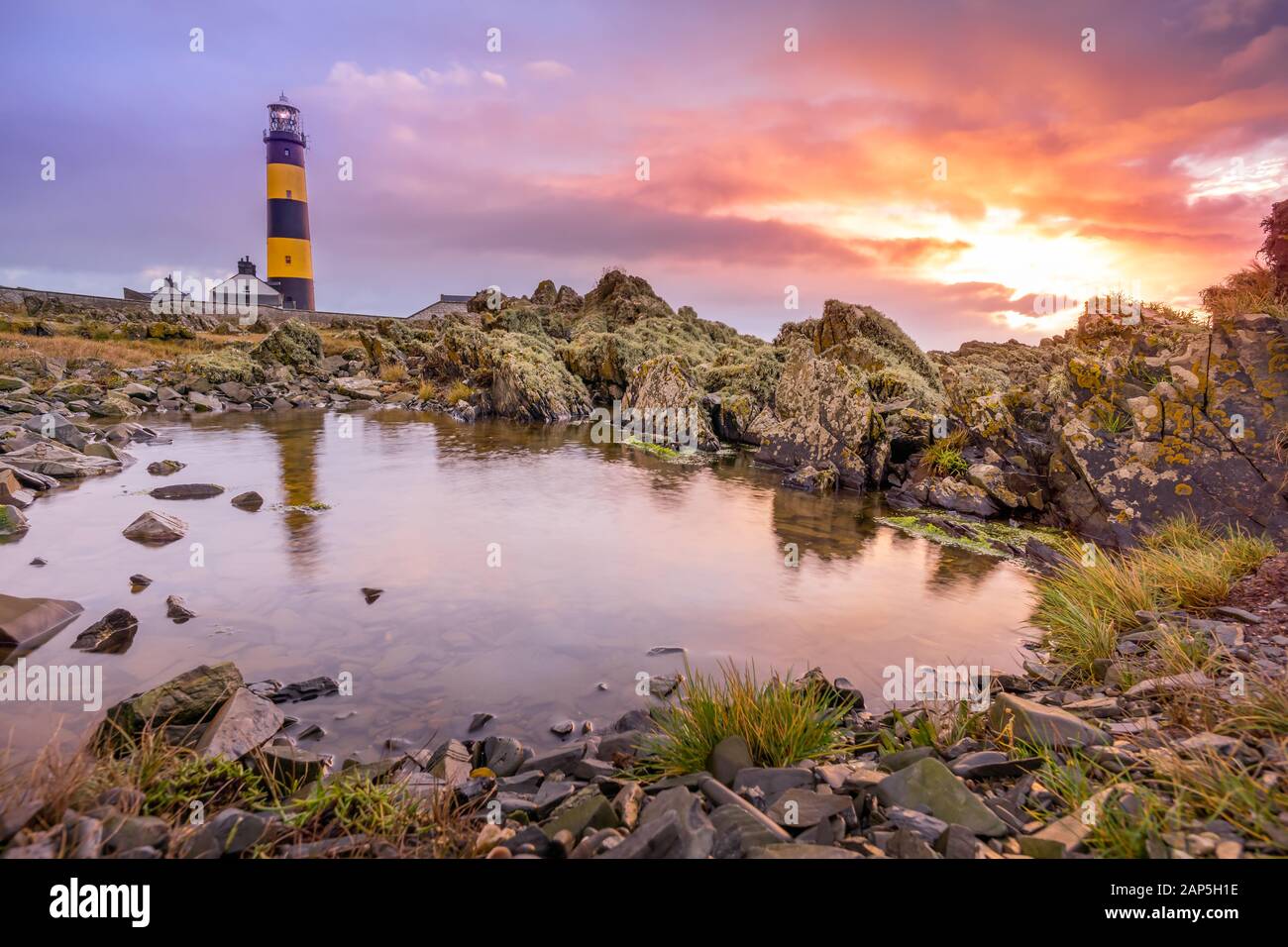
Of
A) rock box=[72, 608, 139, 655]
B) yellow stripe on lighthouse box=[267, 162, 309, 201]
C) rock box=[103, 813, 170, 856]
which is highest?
yellow stripe on lighthouse box=[267, 162, 309, 201]

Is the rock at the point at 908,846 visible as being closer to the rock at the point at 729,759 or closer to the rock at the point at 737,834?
the rock at the point at 737,834

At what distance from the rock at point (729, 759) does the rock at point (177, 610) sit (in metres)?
7.10

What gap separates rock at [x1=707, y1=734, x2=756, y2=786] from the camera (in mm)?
4070

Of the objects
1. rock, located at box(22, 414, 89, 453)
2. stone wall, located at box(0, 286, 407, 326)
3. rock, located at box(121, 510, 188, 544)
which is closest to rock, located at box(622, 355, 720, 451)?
rock, located at box(121, 510, 188, 544)

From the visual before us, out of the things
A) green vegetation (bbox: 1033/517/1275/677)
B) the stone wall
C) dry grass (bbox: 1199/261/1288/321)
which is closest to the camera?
green vegetation (bbox: 1033/517/1275/677)

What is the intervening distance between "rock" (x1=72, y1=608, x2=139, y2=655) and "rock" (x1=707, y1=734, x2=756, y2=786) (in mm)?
6752

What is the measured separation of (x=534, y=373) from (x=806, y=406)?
18.1m

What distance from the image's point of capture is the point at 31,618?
7.47 metres

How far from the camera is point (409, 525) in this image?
13.2 metres

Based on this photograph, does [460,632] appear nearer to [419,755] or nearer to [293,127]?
[419,755]

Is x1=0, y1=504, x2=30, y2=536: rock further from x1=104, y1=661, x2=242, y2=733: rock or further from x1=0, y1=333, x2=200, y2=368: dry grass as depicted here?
x1=0, y1=333, x2=200, y2=368: dry grass

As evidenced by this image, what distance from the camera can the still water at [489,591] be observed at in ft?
21.7
